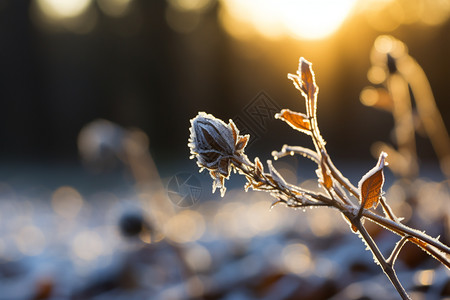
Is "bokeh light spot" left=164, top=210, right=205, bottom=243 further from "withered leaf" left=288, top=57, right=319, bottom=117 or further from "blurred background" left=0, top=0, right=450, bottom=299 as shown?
"withered leaf" left=288, top=57, right=319, bottom=117

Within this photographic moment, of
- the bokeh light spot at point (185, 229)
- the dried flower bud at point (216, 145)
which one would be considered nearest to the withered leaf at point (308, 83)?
the dried flower bud at point (216, 145)

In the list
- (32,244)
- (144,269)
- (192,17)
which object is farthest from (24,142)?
(144,269)

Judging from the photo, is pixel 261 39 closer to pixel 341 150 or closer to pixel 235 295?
pixel 341 150

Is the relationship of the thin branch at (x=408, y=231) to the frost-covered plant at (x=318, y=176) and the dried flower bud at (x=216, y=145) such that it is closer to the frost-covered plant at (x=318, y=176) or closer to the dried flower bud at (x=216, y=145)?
the frost-covered plant at (x=318, y=176)

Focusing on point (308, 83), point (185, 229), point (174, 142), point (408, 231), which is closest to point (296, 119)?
point (308, 83)

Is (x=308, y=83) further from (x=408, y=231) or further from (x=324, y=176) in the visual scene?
(x=408, y=231)

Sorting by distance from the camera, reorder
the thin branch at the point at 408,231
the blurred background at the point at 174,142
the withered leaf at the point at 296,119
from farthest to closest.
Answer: the blurred background at the point at 174,142
the withered leaf at the point at 296,119
the thin branch at the point at 408,231

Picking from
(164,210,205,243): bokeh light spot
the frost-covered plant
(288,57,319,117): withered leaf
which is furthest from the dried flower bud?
(164,210,205,243): bokeh light spot
